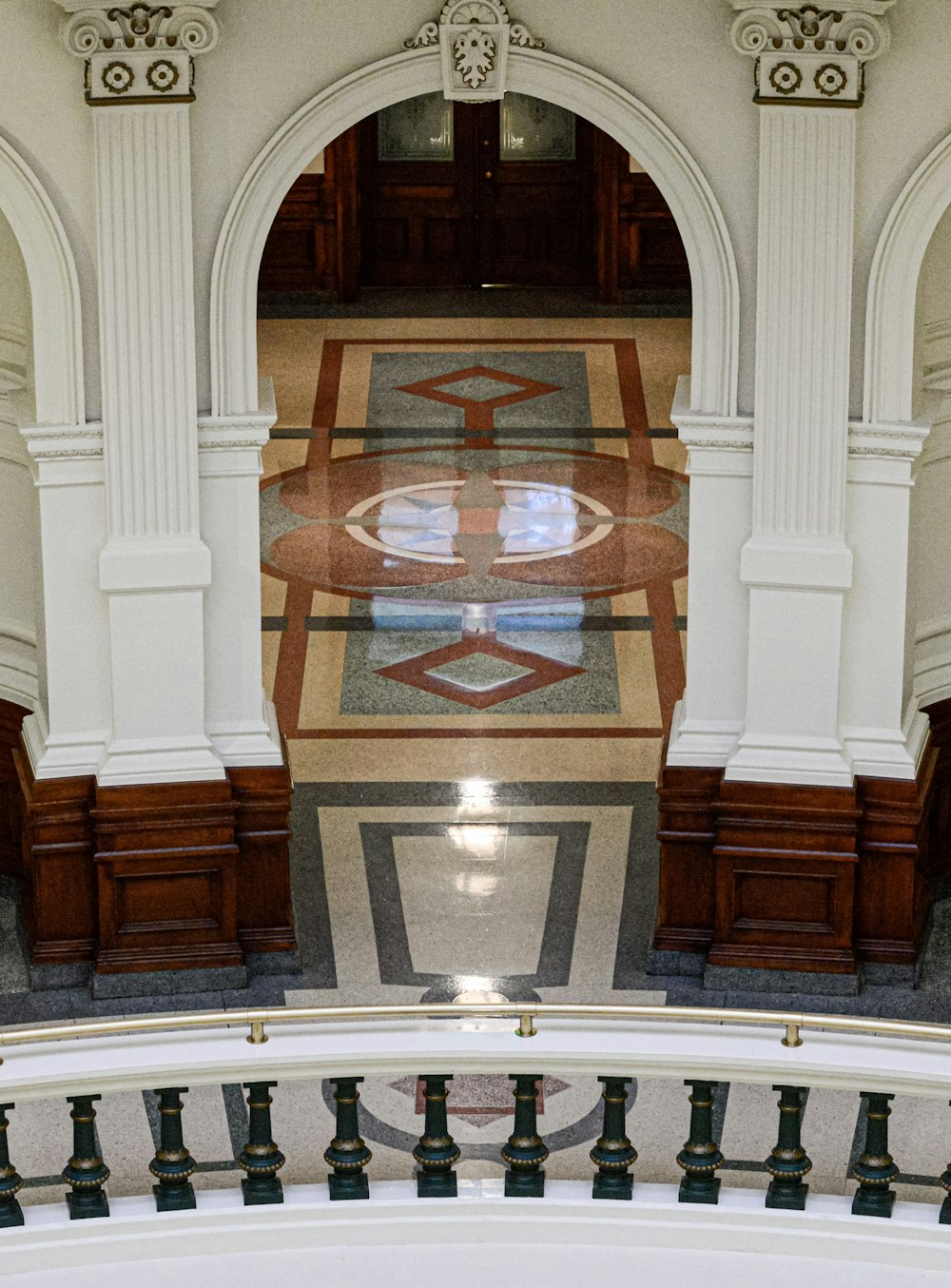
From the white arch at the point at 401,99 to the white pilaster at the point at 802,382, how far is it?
0.16 metres

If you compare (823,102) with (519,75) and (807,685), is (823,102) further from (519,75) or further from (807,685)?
(807,685)

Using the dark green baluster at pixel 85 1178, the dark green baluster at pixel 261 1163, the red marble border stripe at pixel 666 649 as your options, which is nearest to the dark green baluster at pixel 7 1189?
the dark green baluster at pixel 85 1178

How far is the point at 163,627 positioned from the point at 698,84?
8.10 feet

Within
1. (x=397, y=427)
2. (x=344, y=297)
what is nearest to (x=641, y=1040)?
(x=397, y=427)

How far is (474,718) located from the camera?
33.7 ft

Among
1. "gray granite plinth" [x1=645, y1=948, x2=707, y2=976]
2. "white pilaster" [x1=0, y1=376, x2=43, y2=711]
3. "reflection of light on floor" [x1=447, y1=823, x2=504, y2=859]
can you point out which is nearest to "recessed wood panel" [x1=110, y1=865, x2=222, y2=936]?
"white pilaster" [x1=0, y1=376, x2=43, y2=711]

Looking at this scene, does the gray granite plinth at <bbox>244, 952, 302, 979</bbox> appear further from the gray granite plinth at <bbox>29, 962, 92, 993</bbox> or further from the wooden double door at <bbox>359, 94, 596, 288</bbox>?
the wooden double door at <bbox>359, 94, 596, 288</bbox>

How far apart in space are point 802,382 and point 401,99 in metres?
1.56

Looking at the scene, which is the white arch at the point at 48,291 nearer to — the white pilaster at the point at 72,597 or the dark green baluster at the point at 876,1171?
the white pilaster at the point at 72,597

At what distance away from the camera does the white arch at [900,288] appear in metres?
7.21

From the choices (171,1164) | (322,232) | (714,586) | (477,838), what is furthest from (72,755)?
(322,232)

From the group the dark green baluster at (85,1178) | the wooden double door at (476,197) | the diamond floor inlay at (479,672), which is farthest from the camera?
the wooden double door at (476,197)

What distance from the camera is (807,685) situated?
767 centimetres

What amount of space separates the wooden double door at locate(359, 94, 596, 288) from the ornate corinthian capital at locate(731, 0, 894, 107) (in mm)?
11381
